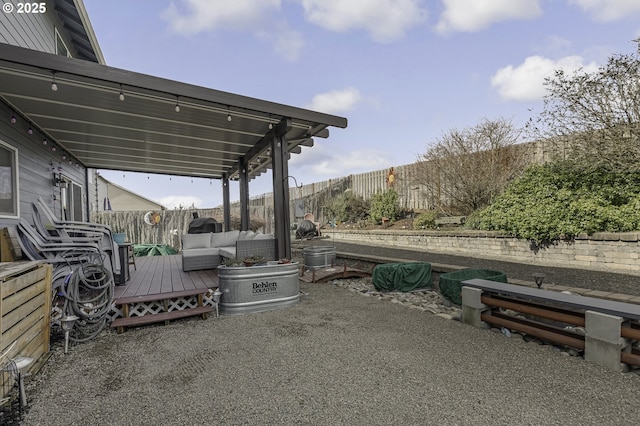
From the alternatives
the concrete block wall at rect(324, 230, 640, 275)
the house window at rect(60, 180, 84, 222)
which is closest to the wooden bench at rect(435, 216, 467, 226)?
the concrete block wall at rect(324, 230, 640, 275)

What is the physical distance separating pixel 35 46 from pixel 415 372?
7415 mm

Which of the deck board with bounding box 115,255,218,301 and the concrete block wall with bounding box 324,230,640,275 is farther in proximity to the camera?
the concrete block wall with bounding box 324,230,640,275

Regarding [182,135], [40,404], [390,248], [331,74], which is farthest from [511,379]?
[331,74]

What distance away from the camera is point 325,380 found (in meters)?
2.38

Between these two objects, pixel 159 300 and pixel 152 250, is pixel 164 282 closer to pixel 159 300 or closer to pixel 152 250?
pixel 159 300

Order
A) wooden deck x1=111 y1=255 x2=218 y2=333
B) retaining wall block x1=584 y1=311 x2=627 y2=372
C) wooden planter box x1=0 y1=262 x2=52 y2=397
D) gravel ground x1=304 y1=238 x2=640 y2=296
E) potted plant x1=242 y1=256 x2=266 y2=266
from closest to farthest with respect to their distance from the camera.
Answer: wooden planter box x1=0 y1=262 x2=52 y2=397 < retaining wall block x1=584 y1=311 x2=627 y2=372 < wooden deck x1=111 y1=255 x2=218 y2=333 < potted plant x1=242 y1=256 x2=266 y2=266 < gravel ground x1=304 y1=238 x2=640 y2=296

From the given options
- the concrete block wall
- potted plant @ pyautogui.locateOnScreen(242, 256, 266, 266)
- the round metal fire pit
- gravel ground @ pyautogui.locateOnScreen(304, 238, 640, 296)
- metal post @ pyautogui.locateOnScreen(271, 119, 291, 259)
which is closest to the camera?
potted plant @ pyautogui.locateOnScreen(242, 256, 266, 266)

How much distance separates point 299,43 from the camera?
8031mm

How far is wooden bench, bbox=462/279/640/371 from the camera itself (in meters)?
2.45

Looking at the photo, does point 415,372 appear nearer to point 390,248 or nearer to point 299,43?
point 390,248

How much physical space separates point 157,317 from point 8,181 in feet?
10.3

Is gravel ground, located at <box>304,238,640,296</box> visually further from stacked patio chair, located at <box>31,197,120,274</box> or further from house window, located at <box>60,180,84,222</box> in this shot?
house window, located at <box>60,180,84,222</box>

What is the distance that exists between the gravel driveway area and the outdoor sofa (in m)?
1.88

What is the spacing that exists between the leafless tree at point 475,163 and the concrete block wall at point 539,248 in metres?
1.58
